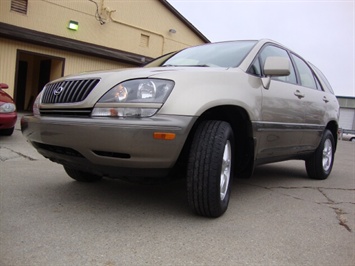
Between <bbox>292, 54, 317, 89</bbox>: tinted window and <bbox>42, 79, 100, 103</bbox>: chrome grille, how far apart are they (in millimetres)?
2907

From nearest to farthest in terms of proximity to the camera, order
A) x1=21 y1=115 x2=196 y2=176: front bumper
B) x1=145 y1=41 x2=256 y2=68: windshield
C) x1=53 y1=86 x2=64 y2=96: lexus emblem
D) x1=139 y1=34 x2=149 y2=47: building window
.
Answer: x1=21 y1=115 x2=196 y2=176: front bumper, x1=53 y1=86 x2=64 y2=96: lexus emblem, x1=145 y1=41 x2=256 y2=68: windshield, x1=139 y1=34 x2=149 y2=47: building window

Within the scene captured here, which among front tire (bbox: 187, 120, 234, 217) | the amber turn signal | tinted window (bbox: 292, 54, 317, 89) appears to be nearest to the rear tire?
front tire (bbox: 187, 120, 234, 217)

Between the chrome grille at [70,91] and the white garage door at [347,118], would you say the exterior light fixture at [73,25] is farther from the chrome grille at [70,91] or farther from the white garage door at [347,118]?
the white garage door at [347,118]

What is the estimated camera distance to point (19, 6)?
40.5ft

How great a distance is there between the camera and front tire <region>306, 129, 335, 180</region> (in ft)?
17.0

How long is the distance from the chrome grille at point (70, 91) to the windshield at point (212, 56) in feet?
3.49

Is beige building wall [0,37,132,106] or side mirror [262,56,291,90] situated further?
beige building wall [0,37,132,106]

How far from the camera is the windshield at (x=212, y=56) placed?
11.7 feet

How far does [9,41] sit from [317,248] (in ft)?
38.6

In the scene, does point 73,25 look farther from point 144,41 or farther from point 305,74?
point 305,74

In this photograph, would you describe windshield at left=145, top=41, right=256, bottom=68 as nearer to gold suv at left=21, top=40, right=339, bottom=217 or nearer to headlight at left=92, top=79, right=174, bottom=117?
gold suv at left=21, top=40, right=339, bottom=217

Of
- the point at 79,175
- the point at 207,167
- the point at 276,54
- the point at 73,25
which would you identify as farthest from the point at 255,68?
the point at 73,25

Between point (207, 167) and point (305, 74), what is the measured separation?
2.85 m

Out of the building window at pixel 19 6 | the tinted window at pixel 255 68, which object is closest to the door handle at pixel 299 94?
the tinted window at pixel 255 68
